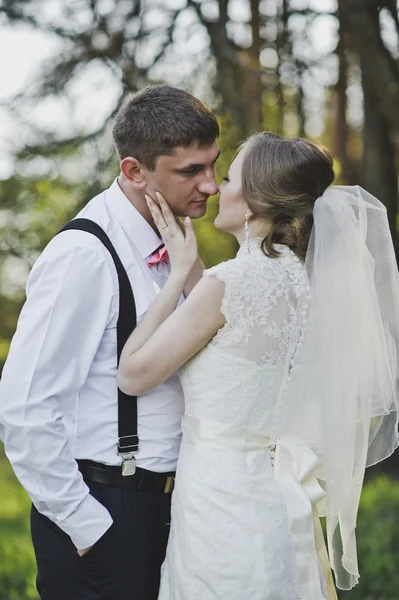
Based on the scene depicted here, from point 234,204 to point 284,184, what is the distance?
199mm

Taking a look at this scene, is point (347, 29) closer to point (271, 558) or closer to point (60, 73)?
point (60, 73)

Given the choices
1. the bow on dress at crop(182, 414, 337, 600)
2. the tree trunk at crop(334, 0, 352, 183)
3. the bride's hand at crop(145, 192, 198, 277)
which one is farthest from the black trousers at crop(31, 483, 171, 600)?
the tree trunk at crop(334, 0, 352, 183)

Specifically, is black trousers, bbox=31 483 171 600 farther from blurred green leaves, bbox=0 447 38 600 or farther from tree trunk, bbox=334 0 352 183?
tree trunk, bbox=334 0 352 183

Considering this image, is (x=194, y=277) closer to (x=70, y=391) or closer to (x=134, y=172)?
(x=134, y=172)

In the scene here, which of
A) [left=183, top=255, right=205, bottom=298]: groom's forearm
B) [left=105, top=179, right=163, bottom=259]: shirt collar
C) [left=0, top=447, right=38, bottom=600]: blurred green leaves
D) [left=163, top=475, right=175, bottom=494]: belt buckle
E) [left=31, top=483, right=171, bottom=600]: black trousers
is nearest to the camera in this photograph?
[left=31, top=483, right=171, bottom=600]: black trousers

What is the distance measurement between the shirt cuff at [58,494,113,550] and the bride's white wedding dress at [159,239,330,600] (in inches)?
9.9

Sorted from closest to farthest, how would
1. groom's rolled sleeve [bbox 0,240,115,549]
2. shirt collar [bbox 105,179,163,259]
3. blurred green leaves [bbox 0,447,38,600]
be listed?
groom's rolled sleeve [bbox 0,240,115,549], shirt collar [bbox 105,179,163,259], blurred green leaves [bbox 0,447,38,600]

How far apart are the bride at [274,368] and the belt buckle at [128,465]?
0.52ft

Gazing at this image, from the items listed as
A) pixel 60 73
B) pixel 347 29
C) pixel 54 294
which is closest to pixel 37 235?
pixel 60 73

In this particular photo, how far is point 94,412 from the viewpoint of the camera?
9.11 feet

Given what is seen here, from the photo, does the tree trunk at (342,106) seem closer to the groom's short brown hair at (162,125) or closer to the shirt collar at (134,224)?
the groom's short brown hair at (162,125)

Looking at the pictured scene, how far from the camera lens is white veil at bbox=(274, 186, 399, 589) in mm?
2828

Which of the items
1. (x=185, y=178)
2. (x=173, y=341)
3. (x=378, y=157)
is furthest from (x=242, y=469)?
(x=378, y=157)

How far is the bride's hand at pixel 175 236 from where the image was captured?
292 centimetres
